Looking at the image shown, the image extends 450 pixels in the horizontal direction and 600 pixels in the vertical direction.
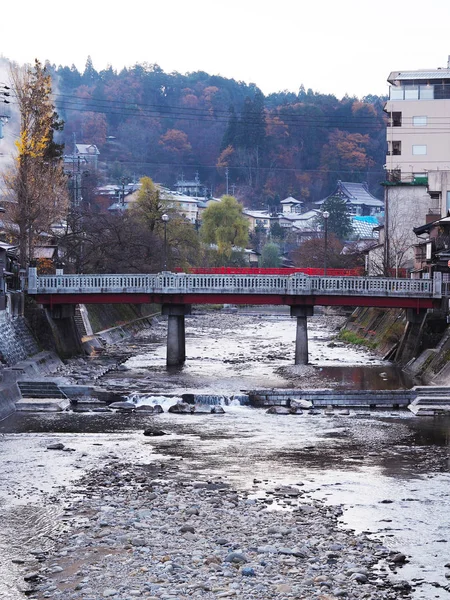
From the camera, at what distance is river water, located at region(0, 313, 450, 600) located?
24453 mm

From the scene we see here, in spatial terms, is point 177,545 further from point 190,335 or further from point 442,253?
point 190,335

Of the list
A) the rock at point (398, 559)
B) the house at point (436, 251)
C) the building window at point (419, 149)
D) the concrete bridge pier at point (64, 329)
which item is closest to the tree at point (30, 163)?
the concrete bridge pier at point (64, 329)

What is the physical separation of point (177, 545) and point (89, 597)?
3.55 m

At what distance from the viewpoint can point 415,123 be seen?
319 ft

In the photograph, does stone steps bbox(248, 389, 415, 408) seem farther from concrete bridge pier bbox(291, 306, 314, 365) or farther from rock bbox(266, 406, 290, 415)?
concrete bridge pier bbox(291, 306, 314, 365)

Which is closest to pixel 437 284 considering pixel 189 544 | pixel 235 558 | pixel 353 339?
pixel 353 339

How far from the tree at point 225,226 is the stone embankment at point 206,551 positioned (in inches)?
4295

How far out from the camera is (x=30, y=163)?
69.0 meters

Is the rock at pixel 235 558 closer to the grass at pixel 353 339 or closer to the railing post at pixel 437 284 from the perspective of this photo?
the railing post at pixel 437 284

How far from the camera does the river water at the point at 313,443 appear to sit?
963 inches

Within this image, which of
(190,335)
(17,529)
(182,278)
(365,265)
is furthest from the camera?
(365,265)

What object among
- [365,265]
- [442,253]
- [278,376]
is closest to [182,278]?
[278,376]

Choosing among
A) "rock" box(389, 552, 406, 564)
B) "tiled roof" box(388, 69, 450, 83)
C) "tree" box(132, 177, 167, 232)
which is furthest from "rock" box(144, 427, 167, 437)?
"tree" box(132, 177, 167, 232)

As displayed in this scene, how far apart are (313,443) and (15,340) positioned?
25383 mm
